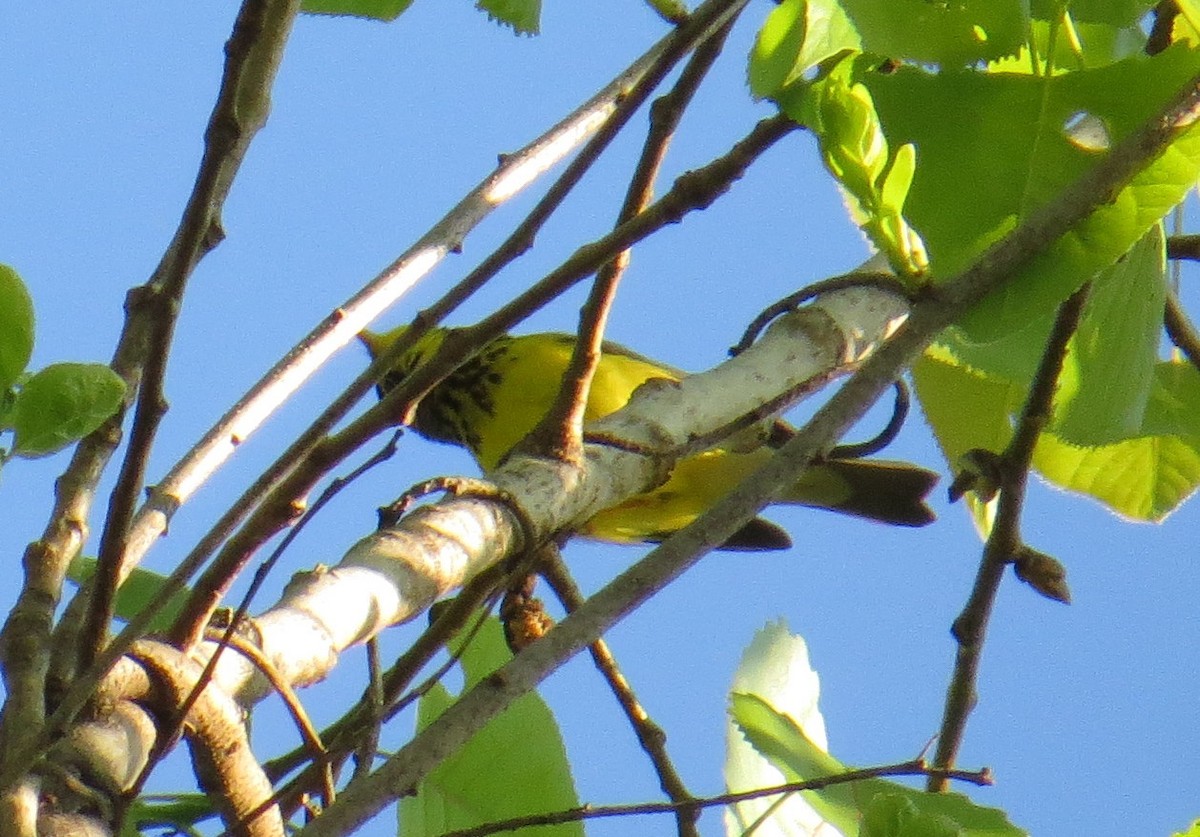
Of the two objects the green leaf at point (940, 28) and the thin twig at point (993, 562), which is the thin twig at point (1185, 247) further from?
the green leaf at point (940, 28)

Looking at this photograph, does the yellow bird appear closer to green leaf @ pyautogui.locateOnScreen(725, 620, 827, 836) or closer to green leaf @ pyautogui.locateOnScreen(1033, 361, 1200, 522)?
green leaf @ pyautogui.locateOnScreen(1033, 361, 1200, 522)

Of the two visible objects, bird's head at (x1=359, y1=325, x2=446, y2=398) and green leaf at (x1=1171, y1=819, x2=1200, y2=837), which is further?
bird's head at (x1=359, y1=325, x2=446, y2=398)

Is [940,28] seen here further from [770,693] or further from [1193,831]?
[770,693]

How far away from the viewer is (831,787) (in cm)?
116

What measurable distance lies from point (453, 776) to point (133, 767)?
45 centimetres

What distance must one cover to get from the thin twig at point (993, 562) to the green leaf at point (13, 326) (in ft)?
3.52

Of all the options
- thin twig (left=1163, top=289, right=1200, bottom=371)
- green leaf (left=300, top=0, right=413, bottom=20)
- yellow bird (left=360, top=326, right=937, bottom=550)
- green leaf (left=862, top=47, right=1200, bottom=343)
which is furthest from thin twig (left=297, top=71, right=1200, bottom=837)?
yellow bird (left=360, top=326, right=937, bottom=550)

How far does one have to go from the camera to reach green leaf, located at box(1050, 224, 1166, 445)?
3.95ft

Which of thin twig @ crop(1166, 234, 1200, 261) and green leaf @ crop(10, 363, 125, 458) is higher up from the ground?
thin twig @ crop(1166, 234, 1200, 261)

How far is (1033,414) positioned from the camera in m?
1.58

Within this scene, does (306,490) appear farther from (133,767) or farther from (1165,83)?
(1165,83)

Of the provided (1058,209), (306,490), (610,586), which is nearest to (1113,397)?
(1058,209)

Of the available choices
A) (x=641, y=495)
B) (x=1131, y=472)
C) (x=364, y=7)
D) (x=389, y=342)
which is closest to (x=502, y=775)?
(x=364, y=7)

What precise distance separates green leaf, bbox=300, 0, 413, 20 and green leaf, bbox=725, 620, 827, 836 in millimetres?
732
